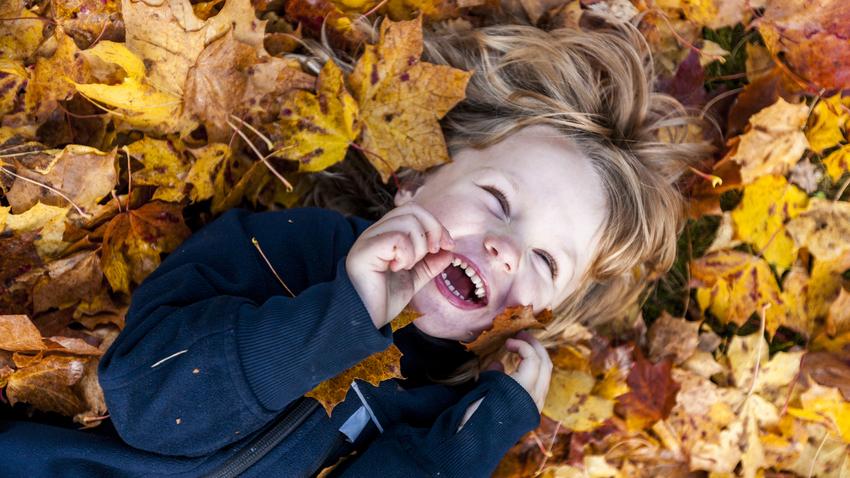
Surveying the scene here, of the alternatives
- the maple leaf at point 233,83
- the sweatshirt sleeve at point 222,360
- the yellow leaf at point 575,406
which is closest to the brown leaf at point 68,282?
the sweatshirt sleeve at point 222,360

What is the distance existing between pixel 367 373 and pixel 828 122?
5.18ft

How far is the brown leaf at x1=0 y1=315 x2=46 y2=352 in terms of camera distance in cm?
158

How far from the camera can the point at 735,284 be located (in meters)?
2.31

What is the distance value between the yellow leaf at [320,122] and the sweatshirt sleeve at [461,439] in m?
0.73

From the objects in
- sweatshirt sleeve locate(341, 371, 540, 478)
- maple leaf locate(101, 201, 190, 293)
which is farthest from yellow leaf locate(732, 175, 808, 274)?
maple leaf locate(101, 201, 190, 293)

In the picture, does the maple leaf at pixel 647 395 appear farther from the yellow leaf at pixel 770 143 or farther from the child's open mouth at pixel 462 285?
the child's open mouth at pixel 462 285

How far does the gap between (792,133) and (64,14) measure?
6.44 feet

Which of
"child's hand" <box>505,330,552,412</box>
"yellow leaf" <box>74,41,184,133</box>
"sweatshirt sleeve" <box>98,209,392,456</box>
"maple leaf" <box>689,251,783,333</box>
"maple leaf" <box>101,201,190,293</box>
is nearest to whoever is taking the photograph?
"sweatshirt sleeve" <box>98,209,392,456</box>

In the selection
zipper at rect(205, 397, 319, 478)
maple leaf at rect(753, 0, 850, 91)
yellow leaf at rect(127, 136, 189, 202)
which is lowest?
zipper at rect(205, 397, 319, 478)

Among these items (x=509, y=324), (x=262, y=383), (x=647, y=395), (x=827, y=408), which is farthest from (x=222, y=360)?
(x=827, y=408)

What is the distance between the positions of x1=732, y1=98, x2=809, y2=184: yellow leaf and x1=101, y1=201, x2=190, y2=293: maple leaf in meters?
1.59

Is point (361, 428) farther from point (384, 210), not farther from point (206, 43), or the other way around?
point (206, 43)

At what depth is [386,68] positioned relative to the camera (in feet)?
6.30

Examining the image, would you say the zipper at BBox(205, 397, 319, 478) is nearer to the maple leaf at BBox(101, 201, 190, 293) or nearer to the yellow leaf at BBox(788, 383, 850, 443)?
the maple leaf at BBox(101, 201, 190, 293)
